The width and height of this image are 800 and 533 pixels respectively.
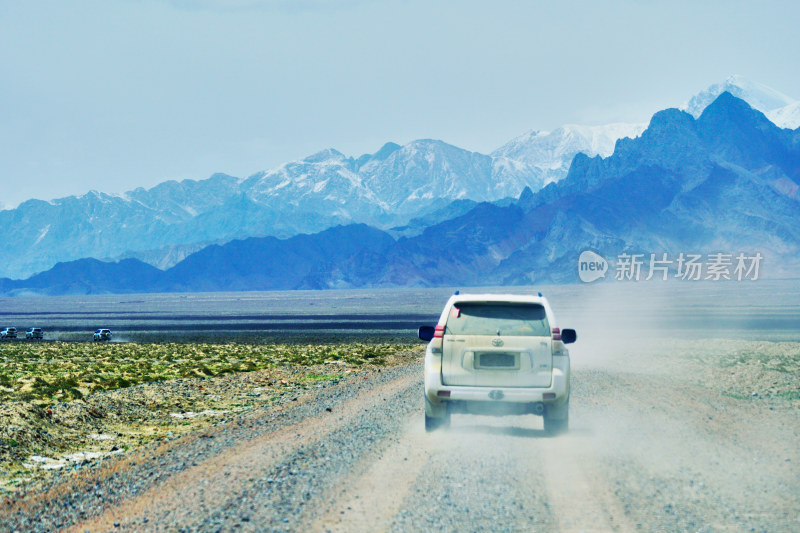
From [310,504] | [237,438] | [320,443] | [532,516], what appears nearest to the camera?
[532,516]

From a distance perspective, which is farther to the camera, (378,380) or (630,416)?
(378,380)

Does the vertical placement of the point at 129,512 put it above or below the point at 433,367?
below

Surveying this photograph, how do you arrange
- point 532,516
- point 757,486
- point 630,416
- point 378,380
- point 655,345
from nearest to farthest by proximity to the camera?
point 532,516
point 757,486
point 630,416
point 378,380
point 655,345

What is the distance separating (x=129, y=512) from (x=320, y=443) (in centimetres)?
466

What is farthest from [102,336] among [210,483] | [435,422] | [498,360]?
[210,483]

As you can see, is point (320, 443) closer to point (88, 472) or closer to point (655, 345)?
point (88, 472)

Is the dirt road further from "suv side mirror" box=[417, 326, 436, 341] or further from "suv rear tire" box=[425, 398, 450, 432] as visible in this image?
"suv side mirror" box=[417, 326, 436, 341]

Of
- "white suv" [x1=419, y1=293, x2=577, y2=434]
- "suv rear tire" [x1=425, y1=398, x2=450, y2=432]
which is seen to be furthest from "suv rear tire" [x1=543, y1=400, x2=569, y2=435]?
"suv rear tire" [x1=425, y1=398, x2=450, y2=432]

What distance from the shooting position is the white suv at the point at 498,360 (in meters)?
13.1

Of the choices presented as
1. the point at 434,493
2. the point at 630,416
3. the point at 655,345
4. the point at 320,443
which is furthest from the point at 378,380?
the point at 655,345

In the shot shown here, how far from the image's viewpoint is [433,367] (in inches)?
525

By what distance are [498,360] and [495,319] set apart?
0.75m

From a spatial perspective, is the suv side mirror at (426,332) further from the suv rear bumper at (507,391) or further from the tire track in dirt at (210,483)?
the tire track in dirt at (210,483)

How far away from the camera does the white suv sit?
13.1 meters
